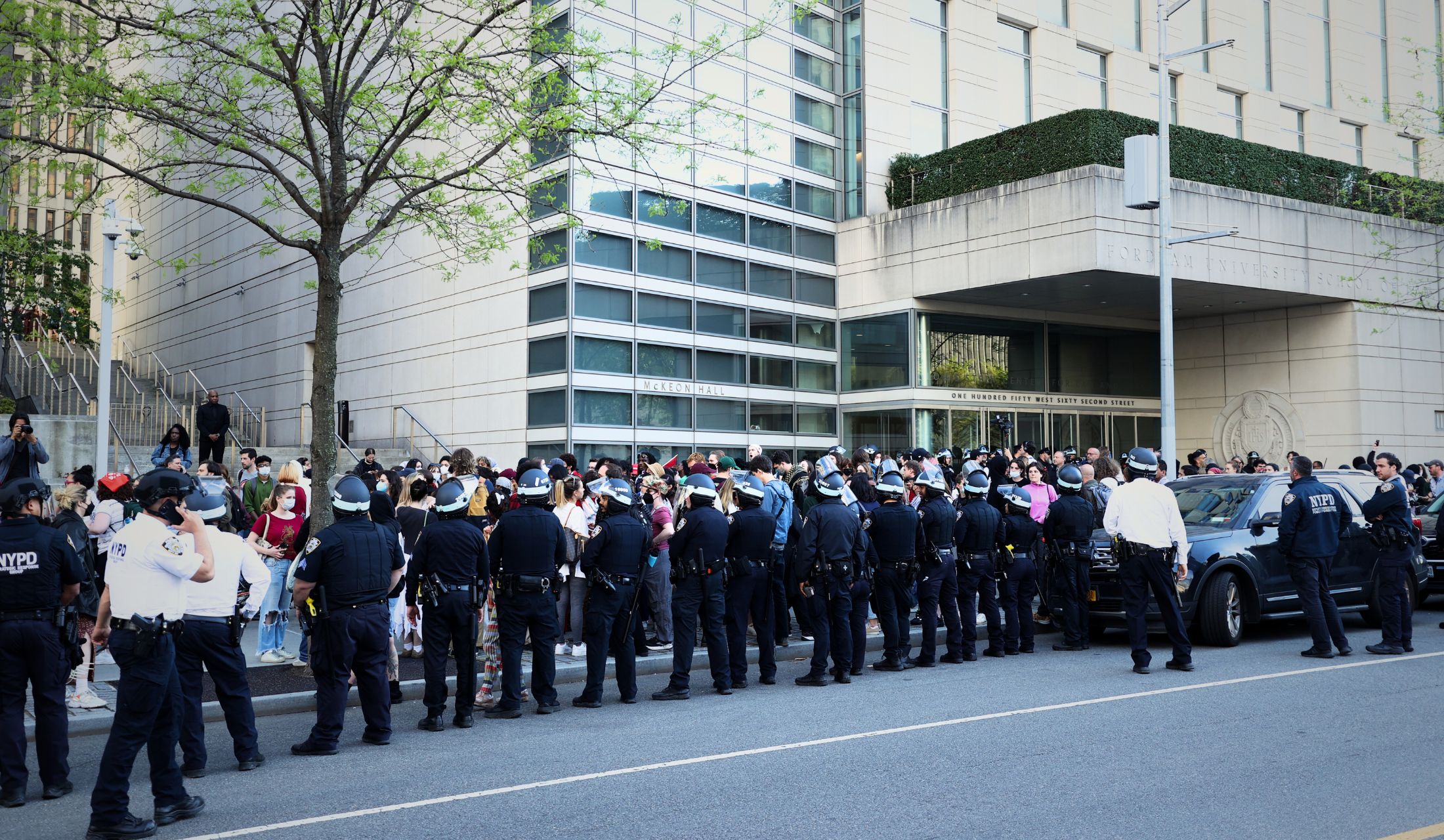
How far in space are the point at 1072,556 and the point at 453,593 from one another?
6.72 m

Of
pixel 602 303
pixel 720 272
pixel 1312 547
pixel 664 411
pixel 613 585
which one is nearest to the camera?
pixel 613 585

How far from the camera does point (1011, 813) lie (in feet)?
19.2

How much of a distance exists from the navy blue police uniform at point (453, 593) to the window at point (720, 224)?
58.9 feet

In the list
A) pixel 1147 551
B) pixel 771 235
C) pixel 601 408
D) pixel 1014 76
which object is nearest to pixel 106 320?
pixel 601 408

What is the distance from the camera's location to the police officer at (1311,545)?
11.3 meters

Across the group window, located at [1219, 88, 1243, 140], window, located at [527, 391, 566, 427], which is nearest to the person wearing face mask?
window, located at [527, 391, 566, 427]

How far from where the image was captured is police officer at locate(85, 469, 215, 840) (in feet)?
19.2

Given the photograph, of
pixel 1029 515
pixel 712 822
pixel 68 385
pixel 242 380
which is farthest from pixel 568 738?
pixel 242 380

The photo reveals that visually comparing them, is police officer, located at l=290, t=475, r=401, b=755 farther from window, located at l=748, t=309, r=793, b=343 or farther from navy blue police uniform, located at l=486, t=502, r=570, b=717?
window, located at l=748, t=309, r=793, b=343

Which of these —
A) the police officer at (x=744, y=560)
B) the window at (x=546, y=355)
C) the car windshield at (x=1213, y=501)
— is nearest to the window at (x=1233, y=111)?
the window at (x=546, y=355)

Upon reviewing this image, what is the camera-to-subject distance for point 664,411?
25.2 metres

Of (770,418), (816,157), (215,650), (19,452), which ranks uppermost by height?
(816,157)

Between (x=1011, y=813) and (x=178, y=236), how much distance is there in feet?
133

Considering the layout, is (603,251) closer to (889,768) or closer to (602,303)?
(602,303)
